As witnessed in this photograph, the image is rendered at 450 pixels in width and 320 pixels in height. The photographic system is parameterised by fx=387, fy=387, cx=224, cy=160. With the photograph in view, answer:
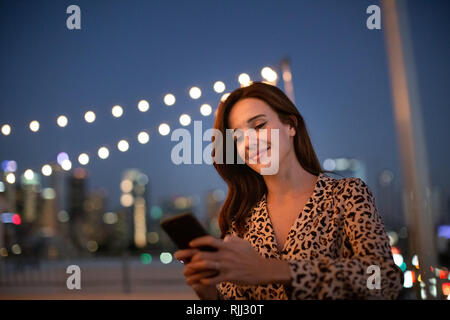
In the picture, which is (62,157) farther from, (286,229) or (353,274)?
(353,274)

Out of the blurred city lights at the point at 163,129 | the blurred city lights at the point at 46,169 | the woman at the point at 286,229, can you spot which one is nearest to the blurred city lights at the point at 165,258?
the blurred city lights at the point at 46,169

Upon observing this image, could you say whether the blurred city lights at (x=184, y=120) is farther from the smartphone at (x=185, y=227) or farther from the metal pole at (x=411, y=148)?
the smartphone at (x=185, y=227)

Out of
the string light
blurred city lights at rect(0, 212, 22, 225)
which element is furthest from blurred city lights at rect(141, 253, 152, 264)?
the string light

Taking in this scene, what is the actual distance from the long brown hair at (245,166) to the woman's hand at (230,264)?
65 centimetres

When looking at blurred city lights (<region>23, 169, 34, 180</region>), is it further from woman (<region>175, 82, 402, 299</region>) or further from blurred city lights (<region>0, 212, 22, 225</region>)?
woman (<region>175, 82, 402, 299</region>)

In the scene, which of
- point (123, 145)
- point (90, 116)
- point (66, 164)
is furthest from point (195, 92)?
point (66, 164)

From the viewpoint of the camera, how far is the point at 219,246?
1304 mm

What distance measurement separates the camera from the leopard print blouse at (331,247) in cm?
138

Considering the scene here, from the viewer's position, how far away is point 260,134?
182cm

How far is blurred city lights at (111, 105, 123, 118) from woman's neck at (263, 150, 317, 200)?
6.93 feet

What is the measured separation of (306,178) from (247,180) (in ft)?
1.18
